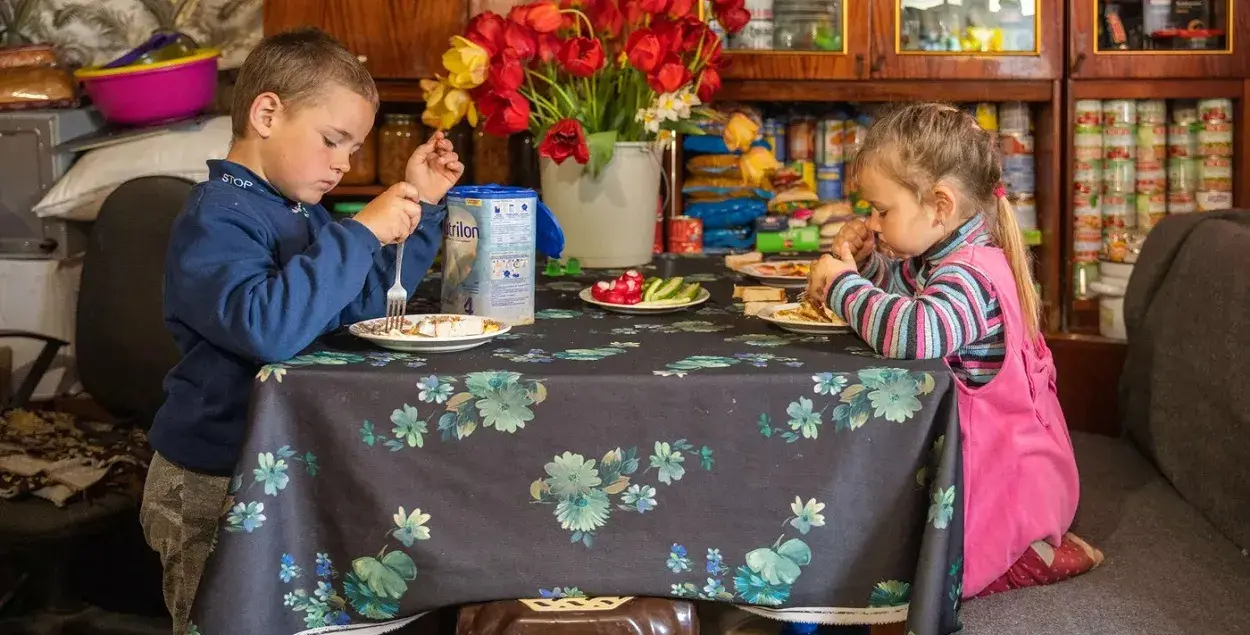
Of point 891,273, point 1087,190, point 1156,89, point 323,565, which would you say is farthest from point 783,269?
point 1156,89

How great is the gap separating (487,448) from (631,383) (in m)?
0.17

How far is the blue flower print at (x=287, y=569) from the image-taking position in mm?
1411

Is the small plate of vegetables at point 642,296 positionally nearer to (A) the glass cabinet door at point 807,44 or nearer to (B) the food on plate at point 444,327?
(B) the food on plate at point 444,327

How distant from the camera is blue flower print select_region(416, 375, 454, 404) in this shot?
1.38 metres

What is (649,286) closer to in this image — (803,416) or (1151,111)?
(803,416)

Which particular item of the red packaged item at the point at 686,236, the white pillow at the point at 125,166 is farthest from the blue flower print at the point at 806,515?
the white pillow at the point at 125,166

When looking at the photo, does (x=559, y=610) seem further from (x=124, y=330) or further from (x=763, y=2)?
(x=763, y=2)

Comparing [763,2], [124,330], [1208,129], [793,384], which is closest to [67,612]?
[124,330]

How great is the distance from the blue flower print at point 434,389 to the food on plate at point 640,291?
48cm

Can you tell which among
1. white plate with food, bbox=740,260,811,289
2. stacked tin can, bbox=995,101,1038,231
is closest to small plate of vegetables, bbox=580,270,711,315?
white plate with food, bbox=740,260,811,289

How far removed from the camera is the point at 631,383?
1376 mm

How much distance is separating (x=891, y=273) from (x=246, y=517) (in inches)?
40.6

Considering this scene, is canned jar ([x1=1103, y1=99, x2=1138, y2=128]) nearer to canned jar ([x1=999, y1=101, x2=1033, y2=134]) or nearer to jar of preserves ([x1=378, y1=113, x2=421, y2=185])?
canned jar ([x1=999, y1=101, x2=1033, y2=134])

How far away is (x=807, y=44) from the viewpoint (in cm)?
315
